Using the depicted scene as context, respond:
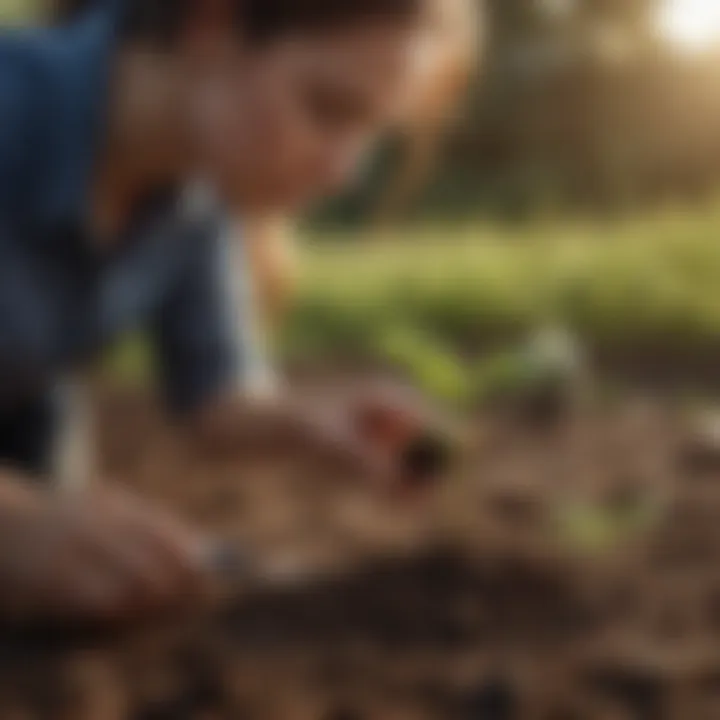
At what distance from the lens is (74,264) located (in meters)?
0.64

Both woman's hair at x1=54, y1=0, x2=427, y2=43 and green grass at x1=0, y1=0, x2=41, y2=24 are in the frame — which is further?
green grass at x1=0, y1=0, x2=41, y2=24

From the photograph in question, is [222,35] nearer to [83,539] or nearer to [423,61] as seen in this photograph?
[423,61]

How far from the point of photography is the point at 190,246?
667 mm

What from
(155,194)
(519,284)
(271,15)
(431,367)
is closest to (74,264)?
(155,194)

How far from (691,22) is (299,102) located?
17.6 inches

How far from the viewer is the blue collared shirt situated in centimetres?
58

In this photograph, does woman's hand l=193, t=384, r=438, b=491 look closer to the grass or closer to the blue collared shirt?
the blue collared shirt

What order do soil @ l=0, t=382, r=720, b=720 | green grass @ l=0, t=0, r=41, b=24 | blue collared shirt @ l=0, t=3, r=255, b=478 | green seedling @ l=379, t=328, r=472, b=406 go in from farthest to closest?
1. green seedling @ l=379, t=328, r=472, b=406
2. green grass @ l=0, t=0, r=41, b=24
3. blue collared shirt @ l=0, t=3, r=255, b=478
4. soil @ l=0, t=382, r=720, b=720

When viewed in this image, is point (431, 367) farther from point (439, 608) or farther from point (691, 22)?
point (439, 608)

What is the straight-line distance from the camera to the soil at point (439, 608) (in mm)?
451

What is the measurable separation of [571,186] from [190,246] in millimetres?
425

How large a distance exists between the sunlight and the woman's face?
0.38 meters

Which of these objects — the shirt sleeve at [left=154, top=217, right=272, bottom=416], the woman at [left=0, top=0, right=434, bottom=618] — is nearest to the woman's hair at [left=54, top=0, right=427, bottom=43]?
the woman at [left=0, top=0, right=434, bottom=618]

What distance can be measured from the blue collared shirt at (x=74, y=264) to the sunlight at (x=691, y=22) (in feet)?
1.20
